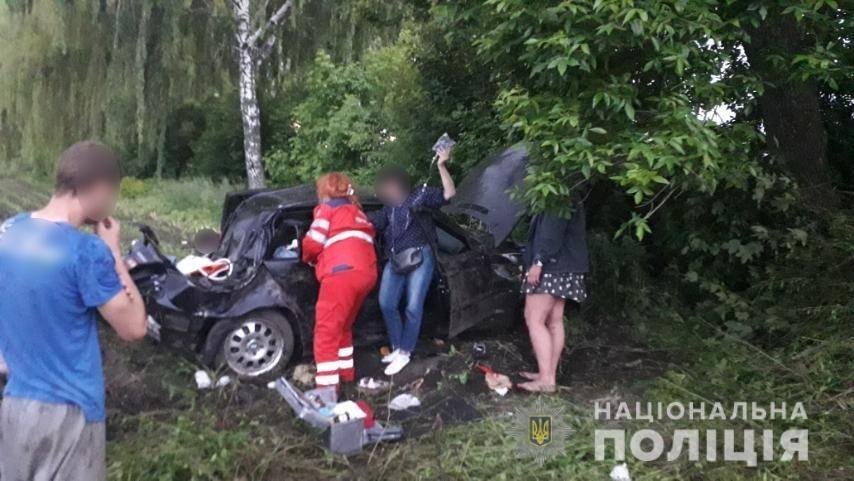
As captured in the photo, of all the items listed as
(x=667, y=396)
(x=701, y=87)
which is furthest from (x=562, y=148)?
(x=667, y=396)

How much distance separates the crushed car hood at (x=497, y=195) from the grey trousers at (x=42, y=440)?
11.1 feet

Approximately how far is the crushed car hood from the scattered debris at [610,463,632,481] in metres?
1.94

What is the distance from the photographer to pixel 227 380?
5.16 meters

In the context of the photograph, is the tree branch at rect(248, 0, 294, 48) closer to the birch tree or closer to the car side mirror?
the birch tree

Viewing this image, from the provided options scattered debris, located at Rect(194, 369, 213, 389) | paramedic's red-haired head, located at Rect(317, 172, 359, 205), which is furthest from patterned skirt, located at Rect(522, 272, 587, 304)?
scattered debris, located at Rect(194, 369, 213, 389)

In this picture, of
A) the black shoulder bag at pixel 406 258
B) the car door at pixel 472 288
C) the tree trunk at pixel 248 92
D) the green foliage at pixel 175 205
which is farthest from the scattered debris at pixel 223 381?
the tree trunk at pixel 248 92

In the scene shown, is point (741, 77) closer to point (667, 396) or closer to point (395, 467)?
point (667, 396)

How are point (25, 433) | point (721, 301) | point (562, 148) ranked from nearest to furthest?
point (25, 433) < point (562, 148) < point (721, 301)

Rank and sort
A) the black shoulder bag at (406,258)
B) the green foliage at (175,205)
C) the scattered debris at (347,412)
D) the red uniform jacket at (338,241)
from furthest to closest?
the green foliage at (175,205) → the black shoulder bag at (406,258) → the red uniform jacket at (338,241) → the scattered debris at (347,412)

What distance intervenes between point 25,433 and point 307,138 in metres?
14.7

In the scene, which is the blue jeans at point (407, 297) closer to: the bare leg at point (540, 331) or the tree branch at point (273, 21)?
the bare leg at point (540, 331)

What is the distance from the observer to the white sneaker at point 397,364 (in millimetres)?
5512

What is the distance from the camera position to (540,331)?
516 centimetres

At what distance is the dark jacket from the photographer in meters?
5.01
